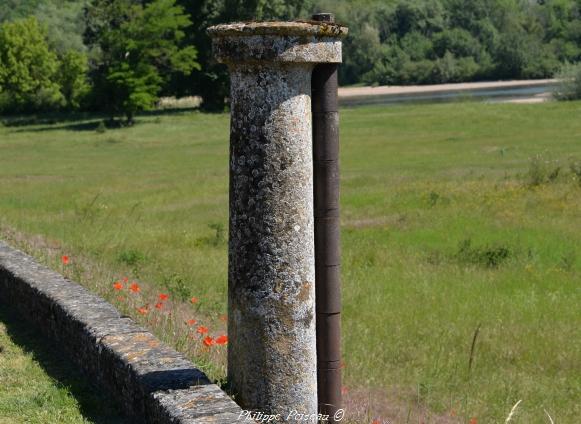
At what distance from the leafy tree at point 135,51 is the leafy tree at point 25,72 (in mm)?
12205

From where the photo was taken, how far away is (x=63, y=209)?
22.2 metres

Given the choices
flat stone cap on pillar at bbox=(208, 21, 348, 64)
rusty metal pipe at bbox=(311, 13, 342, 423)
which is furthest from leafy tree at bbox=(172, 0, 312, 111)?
flat stone cap on pillar at bbox=(208, 21, 348, 64)

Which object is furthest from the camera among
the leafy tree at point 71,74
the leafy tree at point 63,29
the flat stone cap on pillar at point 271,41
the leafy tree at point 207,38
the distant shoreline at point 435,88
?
the distant shoreline at point 435,88

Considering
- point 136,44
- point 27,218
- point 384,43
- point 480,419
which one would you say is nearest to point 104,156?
point 136,44

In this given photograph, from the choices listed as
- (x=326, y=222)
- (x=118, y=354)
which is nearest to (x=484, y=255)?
(x=118, y=354)

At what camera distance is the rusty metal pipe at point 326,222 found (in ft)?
17.7

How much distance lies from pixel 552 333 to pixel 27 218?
11946 mm

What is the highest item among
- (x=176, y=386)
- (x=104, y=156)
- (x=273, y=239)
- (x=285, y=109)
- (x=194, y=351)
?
(x=285, y=109)

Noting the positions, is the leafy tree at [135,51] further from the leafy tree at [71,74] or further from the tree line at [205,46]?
the leafy tree at [71,74]

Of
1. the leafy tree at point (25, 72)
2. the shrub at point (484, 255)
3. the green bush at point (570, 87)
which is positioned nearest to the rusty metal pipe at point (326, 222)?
the shrub at point (484, 255)

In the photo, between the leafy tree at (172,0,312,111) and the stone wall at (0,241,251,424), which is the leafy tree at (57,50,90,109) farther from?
the stone wall at (0,241,251,424)

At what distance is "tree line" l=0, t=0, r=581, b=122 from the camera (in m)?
60.1

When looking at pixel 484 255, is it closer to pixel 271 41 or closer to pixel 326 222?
pixel 326 222

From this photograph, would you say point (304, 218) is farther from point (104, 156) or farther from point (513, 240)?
point (104, 156)
